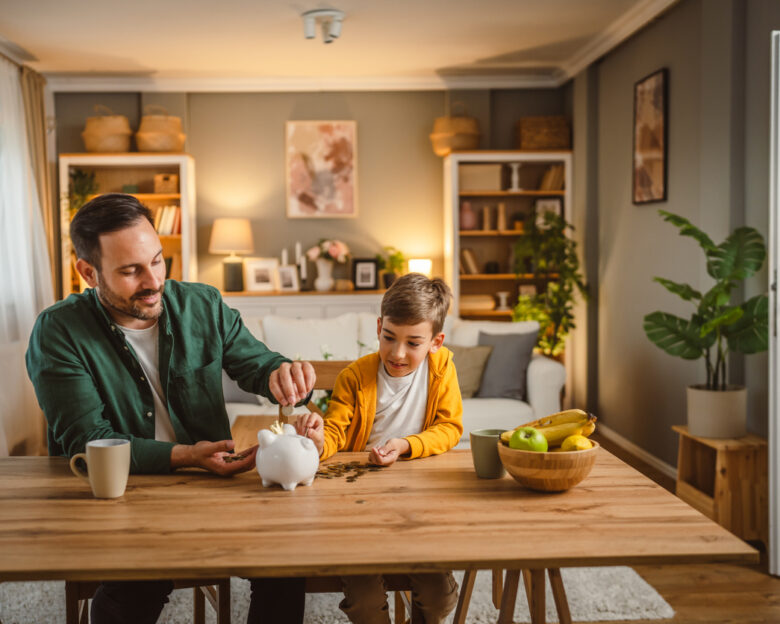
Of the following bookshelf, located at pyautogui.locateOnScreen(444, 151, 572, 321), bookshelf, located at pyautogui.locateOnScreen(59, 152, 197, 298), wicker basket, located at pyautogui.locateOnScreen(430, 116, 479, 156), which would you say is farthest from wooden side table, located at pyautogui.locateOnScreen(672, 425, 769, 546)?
bookshelf, located at pyautogui.locateOnScreen(59, 152, 197, 298)

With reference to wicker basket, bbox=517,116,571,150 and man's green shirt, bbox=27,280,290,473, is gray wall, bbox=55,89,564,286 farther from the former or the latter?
man's green shirt, bbox=27,280,290,473

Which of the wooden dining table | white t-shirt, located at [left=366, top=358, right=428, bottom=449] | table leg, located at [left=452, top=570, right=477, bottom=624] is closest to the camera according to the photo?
the wooden dining table

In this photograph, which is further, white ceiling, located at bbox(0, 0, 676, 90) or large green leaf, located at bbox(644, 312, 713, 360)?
white ceiling, located at bbox(0, 0, 676, 90)

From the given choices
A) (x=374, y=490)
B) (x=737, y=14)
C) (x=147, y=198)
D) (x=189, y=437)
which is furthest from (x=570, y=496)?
(x=147, y=198)

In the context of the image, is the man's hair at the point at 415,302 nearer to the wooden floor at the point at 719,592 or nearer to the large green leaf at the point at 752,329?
the wooden floor at the point at 719,592

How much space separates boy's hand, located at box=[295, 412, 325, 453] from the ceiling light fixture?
3.47 meters

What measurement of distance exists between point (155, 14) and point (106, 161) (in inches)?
70.9

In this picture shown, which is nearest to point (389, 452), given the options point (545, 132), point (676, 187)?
point (676, 187)

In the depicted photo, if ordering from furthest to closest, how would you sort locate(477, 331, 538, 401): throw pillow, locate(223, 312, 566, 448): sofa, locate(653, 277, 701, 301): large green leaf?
1. locate(477, 331, 538, 401): throw pillow
2. locate(223, 312, 566, 448): sofa
3. locate(653, 277, 701, 301): large green leaf

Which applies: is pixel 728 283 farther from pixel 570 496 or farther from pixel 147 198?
pixel 147 198

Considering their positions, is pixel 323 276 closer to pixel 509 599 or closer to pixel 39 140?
pixel 39 140

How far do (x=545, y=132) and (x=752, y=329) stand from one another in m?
3.18

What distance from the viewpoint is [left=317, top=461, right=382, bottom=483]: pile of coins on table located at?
155 centimetres

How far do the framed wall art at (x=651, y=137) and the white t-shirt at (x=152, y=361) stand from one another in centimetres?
340
